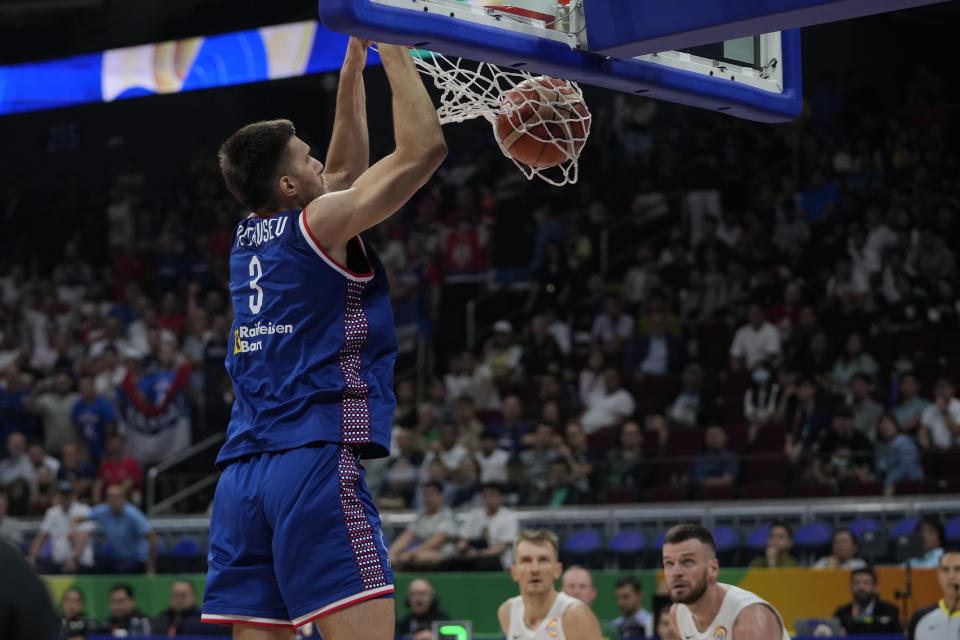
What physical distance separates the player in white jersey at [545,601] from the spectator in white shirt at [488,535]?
11.9 ft

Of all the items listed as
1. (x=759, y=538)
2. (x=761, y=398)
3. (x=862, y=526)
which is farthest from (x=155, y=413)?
(x=862, y=526)

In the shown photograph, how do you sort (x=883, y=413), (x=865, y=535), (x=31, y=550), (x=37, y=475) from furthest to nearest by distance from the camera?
(x=37, y=475), (x=31, y=550), (x=883, y=413), (x=865, y=535)

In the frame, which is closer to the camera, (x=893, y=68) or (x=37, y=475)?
(x=37, y=475)

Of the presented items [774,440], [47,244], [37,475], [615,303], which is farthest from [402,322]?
[47,244]

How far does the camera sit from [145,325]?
16359 millimetres

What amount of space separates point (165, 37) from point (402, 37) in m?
13.9

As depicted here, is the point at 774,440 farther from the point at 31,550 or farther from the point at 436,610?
the point at 31,550

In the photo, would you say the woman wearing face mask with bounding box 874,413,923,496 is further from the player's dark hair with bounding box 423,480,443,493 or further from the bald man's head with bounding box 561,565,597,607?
the player's dark hair with bounding box 423,480,443,493

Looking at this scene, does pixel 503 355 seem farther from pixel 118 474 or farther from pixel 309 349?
pixel 309 349

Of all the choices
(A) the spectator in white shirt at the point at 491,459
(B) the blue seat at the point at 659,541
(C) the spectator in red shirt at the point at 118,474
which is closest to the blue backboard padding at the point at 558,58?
(B) the blue seat at the point at 659,541

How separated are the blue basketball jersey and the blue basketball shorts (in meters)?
0.07

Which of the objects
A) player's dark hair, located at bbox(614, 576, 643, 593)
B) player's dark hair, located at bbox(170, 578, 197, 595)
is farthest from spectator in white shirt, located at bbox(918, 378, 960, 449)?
player's dark hair, located at bbox(170, 578, 197, 595)

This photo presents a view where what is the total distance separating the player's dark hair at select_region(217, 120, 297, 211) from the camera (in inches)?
141

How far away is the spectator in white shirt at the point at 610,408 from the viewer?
1259cm
